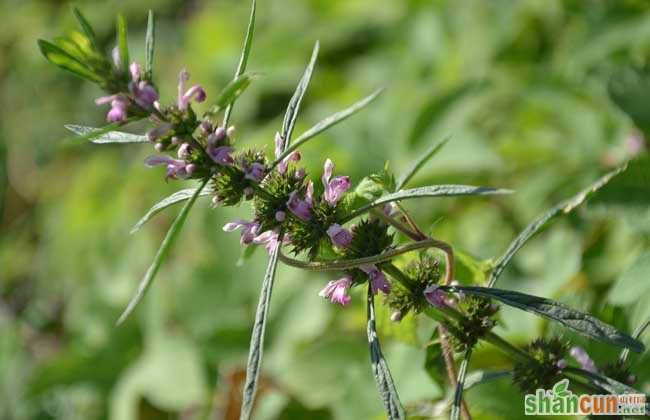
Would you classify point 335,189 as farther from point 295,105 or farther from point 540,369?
point 540,369

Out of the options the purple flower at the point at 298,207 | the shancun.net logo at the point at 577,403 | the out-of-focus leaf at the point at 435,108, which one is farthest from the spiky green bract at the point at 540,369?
the out-of-focus leaf at the point at 435,108

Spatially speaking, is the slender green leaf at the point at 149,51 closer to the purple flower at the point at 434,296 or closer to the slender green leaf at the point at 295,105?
the slender green leaf at the point at 295,105

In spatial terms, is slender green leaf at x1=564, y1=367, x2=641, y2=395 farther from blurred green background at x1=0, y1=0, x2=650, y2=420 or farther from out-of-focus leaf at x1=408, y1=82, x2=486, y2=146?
out-of-focus leaf at x1=408, y1=82, x2=486, y2=146

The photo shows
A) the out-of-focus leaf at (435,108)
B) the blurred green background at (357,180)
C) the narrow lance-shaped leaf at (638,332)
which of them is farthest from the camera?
the out-of-focus leaf at (435,108)

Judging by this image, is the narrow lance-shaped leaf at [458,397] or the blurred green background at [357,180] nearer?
the narrow lance-shaped leaf at [458,397]

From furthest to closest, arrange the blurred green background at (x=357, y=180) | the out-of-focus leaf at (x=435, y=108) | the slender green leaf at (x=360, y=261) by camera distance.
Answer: the out-of-focus leaf at (x=435, y=108) → the blurred green background at (x=357, y=180) → the slender green leaf at (x=360, y=261)
